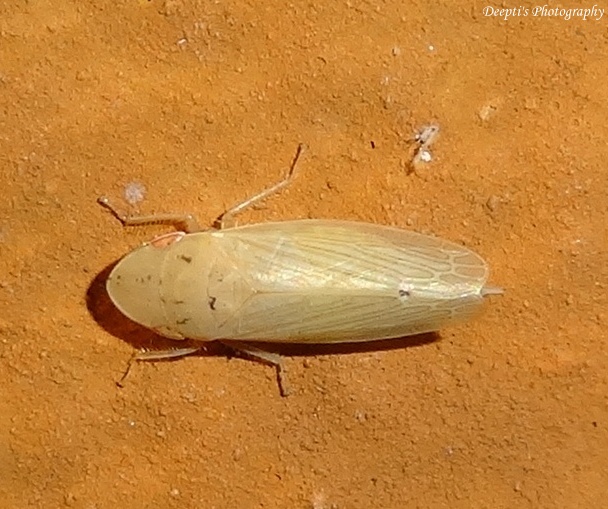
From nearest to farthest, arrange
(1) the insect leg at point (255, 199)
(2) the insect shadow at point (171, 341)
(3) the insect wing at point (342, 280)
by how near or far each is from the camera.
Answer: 1. (3) the insect wing at point (342, 280)
2. (1) the insect leg at point (255, 199)
3. (2) the insect shadow at point (171, 341)

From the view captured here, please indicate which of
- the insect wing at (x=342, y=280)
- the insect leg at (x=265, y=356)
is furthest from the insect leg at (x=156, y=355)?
the insect wing at (x=342, y=280)

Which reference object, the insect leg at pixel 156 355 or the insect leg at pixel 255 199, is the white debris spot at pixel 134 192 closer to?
the insect leg at pixel 255 199

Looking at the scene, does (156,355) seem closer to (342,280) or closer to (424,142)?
Answer: (342,280)

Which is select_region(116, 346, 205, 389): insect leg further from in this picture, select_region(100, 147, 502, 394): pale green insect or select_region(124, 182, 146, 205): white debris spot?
select_region(124, 182, 146, 205): white debris spot

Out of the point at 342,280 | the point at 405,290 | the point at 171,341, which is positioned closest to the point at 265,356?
the point at 171,341

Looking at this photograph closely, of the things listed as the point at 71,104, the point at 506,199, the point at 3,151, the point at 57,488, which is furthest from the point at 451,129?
the point at 57,488

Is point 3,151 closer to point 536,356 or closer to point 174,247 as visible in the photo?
point 174,247

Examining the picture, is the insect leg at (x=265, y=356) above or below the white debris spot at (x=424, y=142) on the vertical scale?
below
